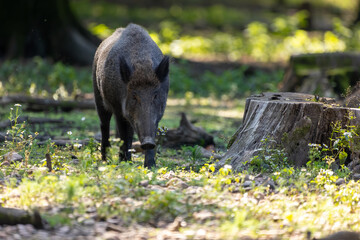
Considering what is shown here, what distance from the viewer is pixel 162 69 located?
698 cm

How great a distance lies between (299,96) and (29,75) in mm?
8944

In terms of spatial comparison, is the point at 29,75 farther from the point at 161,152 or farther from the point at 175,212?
the point at 175,212

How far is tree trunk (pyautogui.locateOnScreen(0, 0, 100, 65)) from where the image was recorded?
17000 mm

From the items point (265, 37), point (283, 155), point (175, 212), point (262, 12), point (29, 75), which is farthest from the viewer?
point (262, 12)

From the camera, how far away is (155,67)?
7129mm

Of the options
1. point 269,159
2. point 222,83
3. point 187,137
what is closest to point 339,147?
point 269,159

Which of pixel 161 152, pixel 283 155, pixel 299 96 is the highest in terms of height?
pixel 299 96

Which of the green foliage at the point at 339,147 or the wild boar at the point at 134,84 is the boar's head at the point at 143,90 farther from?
the green foliage at the point at 339,147

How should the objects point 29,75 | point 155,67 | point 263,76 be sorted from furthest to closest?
point 263,76 → point 29,75 → point 155,67

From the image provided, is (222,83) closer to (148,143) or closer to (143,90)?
(143,90)

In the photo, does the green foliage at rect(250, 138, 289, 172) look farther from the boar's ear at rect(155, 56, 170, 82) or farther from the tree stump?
the boar's ear at rect(155, 56, 170, 82)

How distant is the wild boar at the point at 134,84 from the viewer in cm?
684

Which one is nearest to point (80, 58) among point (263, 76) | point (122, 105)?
point (263, 76)

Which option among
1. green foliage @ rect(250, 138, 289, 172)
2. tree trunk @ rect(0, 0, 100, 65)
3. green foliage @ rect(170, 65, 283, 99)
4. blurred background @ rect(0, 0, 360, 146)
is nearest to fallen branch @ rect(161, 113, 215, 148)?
blurred background @ rect(0, 0, 360, 146)
